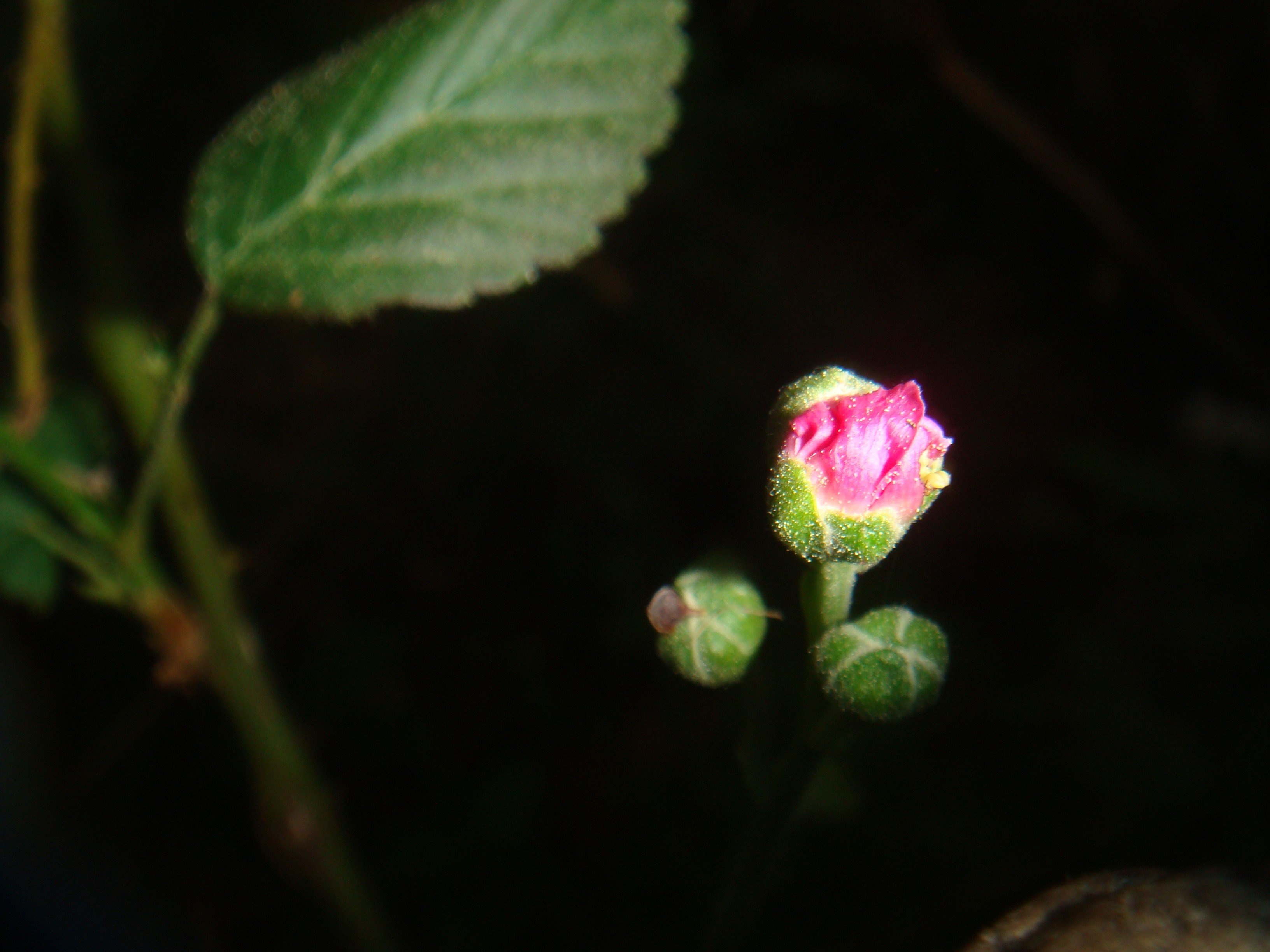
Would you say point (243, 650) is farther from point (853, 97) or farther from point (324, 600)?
point (853, 97)

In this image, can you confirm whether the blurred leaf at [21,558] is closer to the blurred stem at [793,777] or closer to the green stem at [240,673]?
the green stem at [240,673]

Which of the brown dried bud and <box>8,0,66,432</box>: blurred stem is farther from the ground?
<box>8,0,66,432</box>: blurred stem

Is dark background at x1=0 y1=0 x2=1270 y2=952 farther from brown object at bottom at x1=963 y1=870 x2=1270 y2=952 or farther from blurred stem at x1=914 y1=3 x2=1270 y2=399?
brown object at bottom at x1=963 y1=870 x2=1270 y2=952

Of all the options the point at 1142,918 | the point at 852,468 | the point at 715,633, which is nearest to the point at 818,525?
the point at 852,468

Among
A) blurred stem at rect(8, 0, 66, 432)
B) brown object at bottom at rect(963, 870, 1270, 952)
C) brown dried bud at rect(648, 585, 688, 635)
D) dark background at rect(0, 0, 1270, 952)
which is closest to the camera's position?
brown object at bottom at rect(963, 870, 1270, 952)

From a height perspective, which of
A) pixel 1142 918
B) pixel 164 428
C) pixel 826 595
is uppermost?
pixel 164 428

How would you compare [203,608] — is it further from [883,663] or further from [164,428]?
[883,663]

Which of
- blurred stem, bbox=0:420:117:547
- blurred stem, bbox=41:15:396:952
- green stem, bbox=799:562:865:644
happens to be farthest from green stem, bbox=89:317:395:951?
green stem, bbox=799:562:865:644

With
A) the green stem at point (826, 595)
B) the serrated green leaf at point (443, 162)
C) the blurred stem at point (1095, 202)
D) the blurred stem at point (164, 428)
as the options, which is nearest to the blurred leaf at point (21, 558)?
the blurred stem at point (164, 428)
